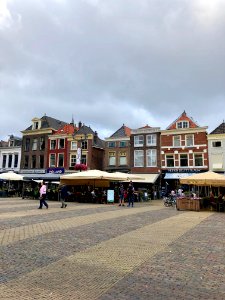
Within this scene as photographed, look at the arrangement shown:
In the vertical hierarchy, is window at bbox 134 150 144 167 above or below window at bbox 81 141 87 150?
below

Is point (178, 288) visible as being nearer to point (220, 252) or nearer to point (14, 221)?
point (220, 252)

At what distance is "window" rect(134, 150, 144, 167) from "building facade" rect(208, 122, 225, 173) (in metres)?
9.54

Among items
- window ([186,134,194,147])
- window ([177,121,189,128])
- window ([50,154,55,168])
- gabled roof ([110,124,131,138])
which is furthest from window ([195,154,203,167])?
window ([50,154,55,168])

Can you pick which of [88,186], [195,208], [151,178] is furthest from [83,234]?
[151,178]

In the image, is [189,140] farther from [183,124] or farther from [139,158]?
[139,158]

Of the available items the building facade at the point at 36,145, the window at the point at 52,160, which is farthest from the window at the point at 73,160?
the building facade at the point at 36,145

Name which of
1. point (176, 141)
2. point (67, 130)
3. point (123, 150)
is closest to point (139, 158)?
point (123, 150)

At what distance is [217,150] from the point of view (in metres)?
38.0

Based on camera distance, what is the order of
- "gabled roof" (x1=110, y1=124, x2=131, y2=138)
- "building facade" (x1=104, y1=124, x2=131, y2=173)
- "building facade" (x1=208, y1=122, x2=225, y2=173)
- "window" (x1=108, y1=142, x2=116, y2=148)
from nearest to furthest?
"building facade" (x1=208, y1=122, x2=225, y2=173)
"building facade" (x1=104, y1=124, x2=131, y2=173)
"window" (x1=108, y1=142, x2=116, y2=148)
"gabled roof" (x1=110, y1=124, x2=131, y2=138)

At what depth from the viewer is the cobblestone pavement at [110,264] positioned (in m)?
4.44

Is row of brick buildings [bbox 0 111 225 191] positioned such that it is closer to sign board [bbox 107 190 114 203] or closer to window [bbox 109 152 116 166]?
window [bbox 109 152 116 166]

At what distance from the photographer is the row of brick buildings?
3909 cm

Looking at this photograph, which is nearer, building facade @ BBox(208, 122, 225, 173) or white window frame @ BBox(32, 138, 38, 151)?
building facade @ BBox(208, 122, 225, 173)

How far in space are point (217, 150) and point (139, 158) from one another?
11.0m
